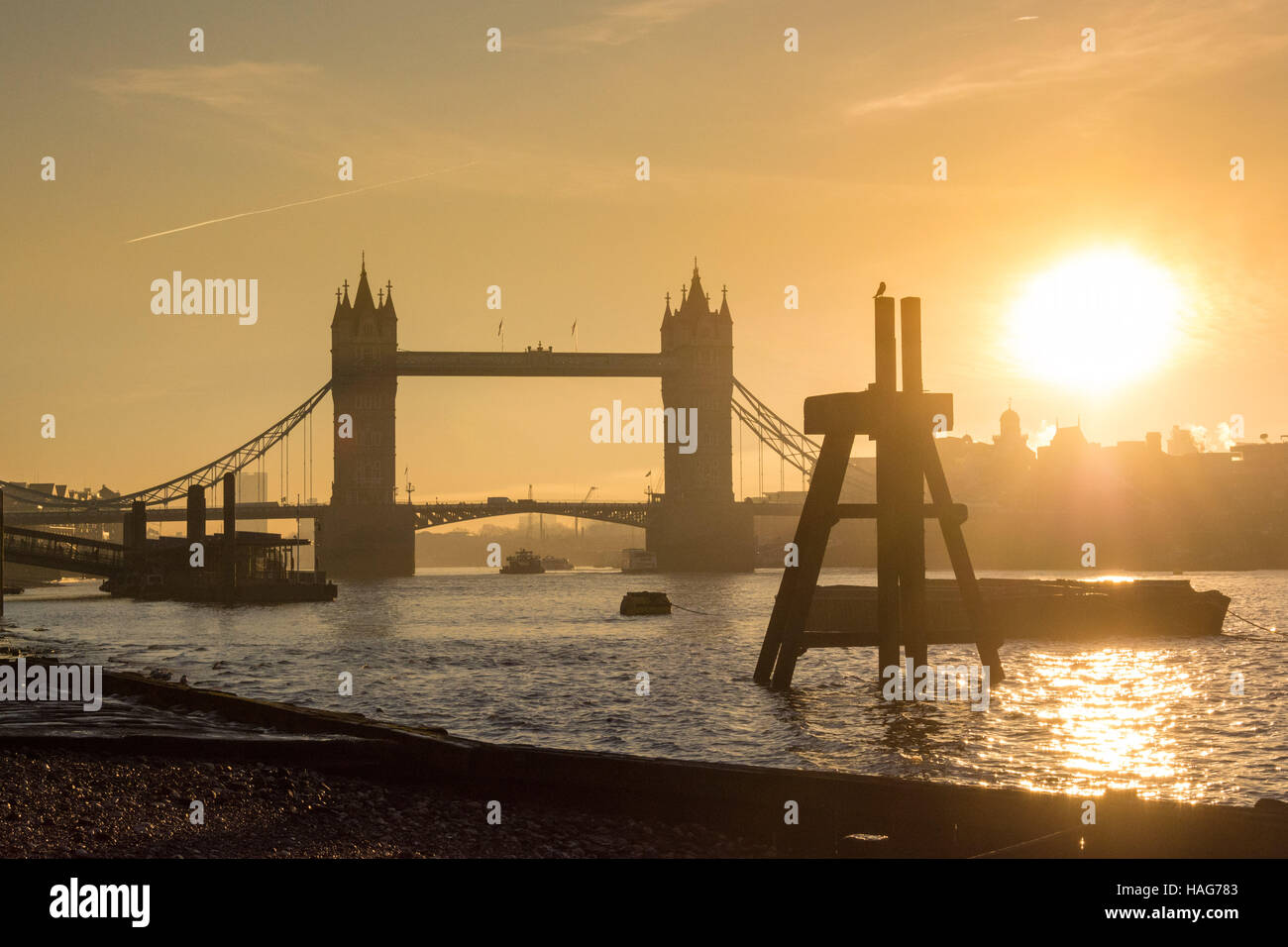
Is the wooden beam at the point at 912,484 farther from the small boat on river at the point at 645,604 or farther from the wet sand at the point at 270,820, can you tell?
the small boat on river at the point at 645,604

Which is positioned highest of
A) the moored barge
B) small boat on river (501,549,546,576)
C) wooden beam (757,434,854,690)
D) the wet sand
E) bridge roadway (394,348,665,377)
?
bridge roadway (394,348,665,377)

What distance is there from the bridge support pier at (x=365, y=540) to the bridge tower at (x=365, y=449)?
12cm

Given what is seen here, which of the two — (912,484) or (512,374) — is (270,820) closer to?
(912,484)

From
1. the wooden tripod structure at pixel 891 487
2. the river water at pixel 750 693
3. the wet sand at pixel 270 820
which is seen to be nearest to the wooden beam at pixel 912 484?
the wooden tripod structure at pixel 891 487

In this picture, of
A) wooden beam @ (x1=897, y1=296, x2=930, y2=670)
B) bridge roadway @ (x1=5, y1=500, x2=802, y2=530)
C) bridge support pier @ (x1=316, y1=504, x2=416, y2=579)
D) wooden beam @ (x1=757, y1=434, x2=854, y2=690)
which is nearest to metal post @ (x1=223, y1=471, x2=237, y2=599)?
bridge roadway @ (x1=5, y1=500, x2=802, y2=530)

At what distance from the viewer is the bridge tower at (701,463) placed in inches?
6260

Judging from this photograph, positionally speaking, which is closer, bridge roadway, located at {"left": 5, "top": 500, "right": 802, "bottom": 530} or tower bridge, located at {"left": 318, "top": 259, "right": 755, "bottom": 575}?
bridge roadway, located at {"left": 5, "top": 500, "right": 802, "bottom": 530}

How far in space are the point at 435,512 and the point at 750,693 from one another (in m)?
126

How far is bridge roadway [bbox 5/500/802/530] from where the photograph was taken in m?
136

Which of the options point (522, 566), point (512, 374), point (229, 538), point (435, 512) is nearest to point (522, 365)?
point (512, 374)

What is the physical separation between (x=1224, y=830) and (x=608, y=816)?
18.9 ft

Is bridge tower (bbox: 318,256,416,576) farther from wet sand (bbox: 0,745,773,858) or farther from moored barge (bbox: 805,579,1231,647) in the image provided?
wet sand (bbox: 0,745,773,858)
